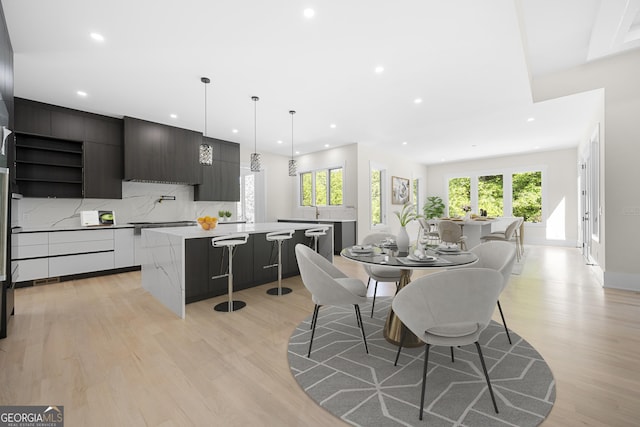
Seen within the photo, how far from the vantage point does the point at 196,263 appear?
340 centimetres

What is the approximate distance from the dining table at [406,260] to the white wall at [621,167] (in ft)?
10.0

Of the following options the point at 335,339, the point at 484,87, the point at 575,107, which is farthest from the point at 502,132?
the point at 335,339

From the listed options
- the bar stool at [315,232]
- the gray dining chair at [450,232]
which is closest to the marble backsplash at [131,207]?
the bar stool at [315,232]

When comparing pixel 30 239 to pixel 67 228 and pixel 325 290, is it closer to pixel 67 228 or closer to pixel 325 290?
pixel 67 228

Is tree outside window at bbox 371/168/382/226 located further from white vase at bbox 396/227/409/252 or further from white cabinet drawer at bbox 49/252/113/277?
white cabinet drawer at bbox 49/252/113/277

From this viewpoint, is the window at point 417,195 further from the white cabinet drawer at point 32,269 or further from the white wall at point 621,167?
the white cabinet drawer at point 32,269

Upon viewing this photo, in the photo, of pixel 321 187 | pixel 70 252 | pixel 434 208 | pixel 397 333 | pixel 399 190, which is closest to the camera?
pixel 397 333

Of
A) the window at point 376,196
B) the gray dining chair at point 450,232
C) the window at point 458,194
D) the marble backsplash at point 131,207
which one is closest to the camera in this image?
the marble backsplash at point 131,207

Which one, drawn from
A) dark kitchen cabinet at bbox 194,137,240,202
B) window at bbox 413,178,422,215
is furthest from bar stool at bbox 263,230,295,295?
window at bbox 413,178,422,215

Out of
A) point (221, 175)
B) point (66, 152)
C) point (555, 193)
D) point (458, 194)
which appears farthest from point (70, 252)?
point (555, 193)

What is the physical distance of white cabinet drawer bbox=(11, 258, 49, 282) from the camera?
396 centimetres

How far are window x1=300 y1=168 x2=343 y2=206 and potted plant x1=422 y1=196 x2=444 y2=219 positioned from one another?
4.15m

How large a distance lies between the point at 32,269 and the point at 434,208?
10119mm

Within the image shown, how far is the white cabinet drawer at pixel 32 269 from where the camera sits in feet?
13.0
